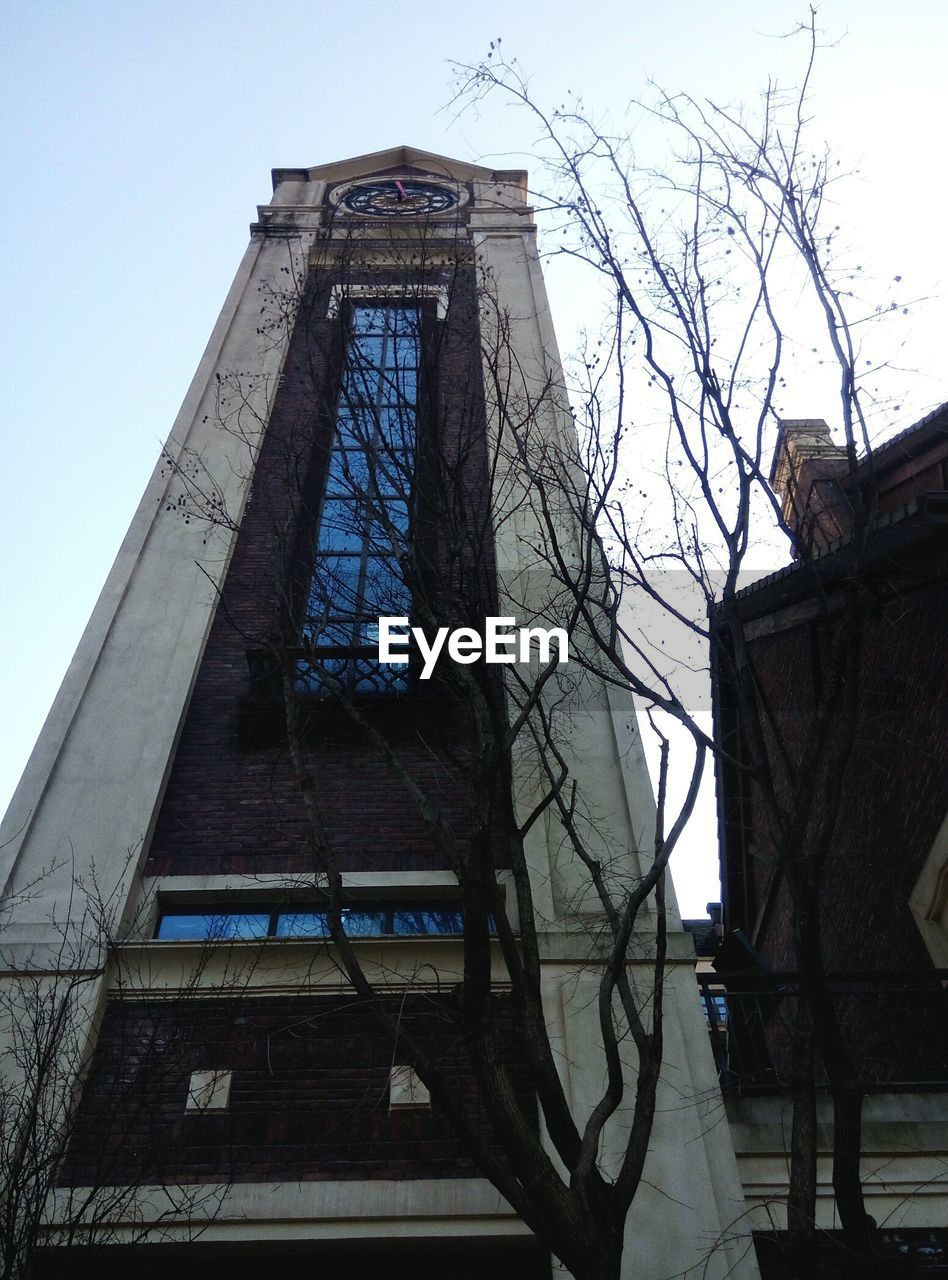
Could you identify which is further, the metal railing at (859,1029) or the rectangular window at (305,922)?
the rectangular window at (305,922)

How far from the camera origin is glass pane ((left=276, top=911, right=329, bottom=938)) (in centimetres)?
811

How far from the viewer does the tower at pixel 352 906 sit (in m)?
6.08

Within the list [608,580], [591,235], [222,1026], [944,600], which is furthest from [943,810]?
[222,1026]

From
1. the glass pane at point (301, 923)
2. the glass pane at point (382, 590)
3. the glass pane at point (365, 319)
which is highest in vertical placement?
the glass pane at point (365, 319)

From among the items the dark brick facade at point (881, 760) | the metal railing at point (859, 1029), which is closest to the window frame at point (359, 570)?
the dark brick facade at point (881, 760)

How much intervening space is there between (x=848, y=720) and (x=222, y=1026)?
4.64 meters

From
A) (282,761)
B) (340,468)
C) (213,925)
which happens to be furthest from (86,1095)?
(340,468)

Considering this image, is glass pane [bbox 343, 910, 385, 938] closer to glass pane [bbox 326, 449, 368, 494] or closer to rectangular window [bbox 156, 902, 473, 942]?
rectangular window [bbox 156, 902, 473, 942]

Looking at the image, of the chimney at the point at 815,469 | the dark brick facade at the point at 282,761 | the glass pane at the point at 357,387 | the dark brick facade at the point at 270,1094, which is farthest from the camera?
the chimney at the point at 815,469

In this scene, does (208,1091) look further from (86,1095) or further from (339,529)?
(339,529)

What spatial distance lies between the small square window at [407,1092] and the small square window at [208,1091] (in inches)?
42.5

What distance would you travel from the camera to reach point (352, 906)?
8.32 metres

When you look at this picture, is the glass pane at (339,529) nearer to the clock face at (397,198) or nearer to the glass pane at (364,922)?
the glass pane at (364,922)

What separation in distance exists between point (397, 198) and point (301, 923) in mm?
16157
